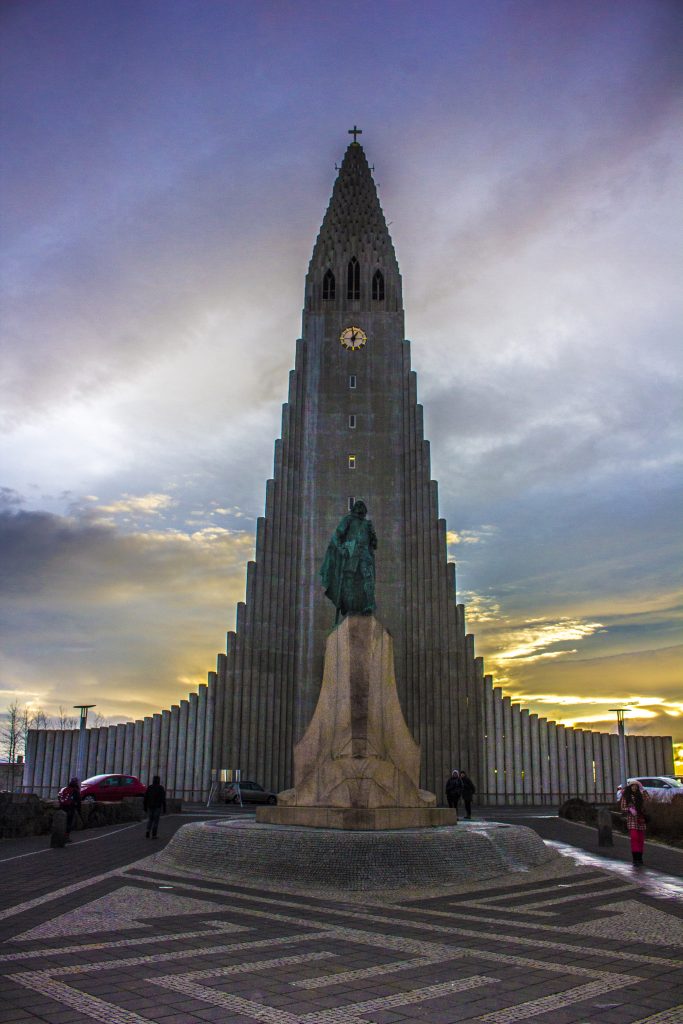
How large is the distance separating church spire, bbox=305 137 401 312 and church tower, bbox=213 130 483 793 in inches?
3.6

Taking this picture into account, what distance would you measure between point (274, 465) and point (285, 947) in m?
41.0

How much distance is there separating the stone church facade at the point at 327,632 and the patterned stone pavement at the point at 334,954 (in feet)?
107

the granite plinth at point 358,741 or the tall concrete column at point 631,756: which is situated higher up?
the granite plinth at point 358,741

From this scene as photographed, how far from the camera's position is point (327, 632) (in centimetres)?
4500

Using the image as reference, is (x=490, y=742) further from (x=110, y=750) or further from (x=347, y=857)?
(x=347, y=857)

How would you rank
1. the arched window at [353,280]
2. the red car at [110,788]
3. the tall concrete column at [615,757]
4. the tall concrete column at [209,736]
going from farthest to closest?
the arched window at [353,280] → the tall concrete column at [615,757] → the tall concrete column at [209,736] → the red car at [110,788]

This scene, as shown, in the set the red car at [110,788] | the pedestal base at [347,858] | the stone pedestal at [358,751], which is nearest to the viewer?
the pedestal base at [347,858]

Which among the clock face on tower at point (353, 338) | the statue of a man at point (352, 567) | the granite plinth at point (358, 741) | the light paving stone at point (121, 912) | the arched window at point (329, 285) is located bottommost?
the light paving stone at point (121, 912)

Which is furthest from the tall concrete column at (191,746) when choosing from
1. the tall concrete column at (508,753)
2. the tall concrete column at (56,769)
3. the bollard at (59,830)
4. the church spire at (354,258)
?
the bollard at (59,830)

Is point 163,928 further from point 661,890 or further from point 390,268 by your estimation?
point 390,268

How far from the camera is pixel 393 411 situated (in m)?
49.1

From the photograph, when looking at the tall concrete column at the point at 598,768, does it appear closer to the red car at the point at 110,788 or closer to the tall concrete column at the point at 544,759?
the tall concrete column at the point at 544,759

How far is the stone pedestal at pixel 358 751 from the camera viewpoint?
1408 centimetres

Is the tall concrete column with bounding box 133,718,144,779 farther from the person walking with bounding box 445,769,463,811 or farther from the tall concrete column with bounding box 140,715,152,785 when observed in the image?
the person walking with bounding box 445,769,463,811
